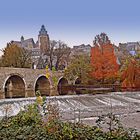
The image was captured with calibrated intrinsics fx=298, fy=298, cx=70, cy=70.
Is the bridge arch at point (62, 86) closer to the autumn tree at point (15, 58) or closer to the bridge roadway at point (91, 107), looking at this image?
the autumn tree at point (15, 58)

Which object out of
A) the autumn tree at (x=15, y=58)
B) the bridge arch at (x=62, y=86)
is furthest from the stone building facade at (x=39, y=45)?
the bridge arch at (x=62, y=86)

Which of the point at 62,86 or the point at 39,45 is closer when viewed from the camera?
the point at 62,86

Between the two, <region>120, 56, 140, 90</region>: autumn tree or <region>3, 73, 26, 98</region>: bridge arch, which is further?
<region>3, 73, 26, 98</region>: bridge arch

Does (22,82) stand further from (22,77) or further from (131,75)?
(131,75)

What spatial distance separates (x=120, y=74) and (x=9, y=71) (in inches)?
438

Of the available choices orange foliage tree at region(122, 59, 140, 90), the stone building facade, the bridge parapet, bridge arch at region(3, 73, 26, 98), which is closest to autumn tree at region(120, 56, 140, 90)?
orange foliage tree at region(122, 59, 140, 90)

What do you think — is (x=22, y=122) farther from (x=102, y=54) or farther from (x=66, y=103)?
(x=102, y=54)

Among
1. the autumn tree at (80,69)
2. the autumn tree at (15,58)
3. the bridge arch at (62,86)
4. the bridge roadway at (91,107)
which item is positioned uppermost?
the autumn tree at (15,58)

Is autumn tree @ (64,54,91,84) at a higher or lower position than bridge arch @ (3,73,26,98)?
higher

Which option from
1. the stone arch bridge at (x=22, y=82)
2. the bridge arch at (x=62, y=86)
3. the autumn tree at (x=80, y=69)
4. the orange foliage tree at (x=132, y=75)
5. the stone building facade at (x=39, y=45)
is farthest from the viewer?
the stone building facade at (x=39, y=45)

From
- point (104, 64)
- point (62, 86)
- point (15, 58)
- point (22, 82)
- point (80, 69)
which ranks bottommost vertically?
point (62, 86)

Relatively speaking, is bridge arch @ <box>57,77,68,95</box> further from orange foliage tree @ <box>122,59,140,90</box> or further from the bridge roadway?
the bridge roadway

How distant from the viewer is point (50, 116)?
5129 mm

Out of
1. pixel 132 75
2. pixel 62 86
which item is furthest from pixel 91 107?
pixel 62 86
